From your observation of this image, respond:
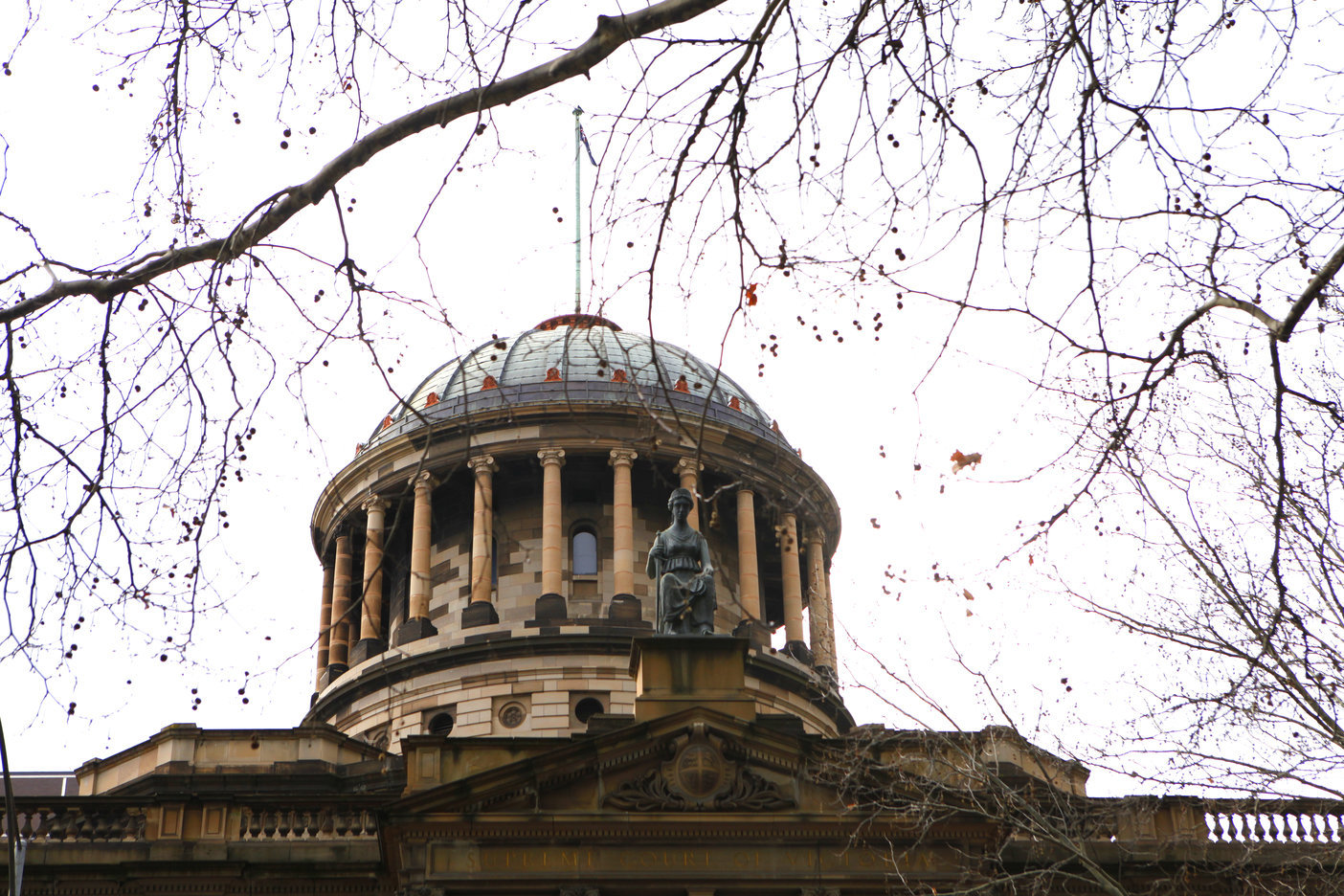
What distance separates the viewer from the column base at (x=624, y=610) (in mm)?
40969

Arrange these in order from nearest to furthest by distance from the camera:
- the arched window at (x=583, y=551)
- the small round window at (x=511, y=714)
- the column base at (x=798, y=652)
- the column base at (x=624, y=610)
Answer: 1. the small round window at (x=511, y=714)
2. the column base at (x=624, y=610)
3. the arched window at (x=583, y=551)
4. the column base at (x=798, y=652)

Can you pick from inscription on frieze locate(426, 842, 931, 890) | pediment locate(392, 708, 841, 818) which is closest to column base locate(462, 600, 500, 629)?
pediment locate(392, 708, 841, 818)

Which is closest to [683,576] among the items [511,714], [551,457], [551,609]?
[511,714]

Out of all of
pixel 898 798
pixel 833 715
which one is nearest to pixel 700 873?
pixel 898 798

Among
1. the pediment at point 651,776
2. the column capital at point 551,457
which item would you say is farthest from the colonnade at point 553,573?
the pediment at point 651,776

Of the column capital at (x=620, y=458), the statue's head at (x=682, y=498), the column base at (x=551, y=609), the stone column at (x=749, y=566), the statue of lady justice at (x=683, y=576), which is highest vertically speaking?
the column capital at (x=620, y=458)

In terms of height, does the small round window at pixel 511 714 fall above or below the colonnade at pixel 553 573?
below

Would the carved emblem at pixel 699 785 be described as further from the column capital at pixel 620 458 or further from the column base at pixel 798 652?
the column base at pixel 798 652

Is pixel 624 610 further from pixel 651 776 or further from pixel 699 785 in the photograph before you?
pixel 699 785

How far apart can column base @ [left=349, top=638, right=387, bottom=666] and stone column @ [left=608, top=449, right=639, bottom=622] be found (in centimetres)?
647

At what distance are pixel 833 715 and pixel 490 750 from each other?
1992 centimetres

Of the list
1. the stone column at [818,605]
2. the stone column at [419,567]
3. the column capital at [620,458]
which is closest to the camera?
the stone column at [419,567]

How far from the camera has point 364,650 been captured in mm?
43688

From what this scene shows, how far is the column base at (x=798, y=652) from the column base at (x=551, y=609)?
21.9ft
